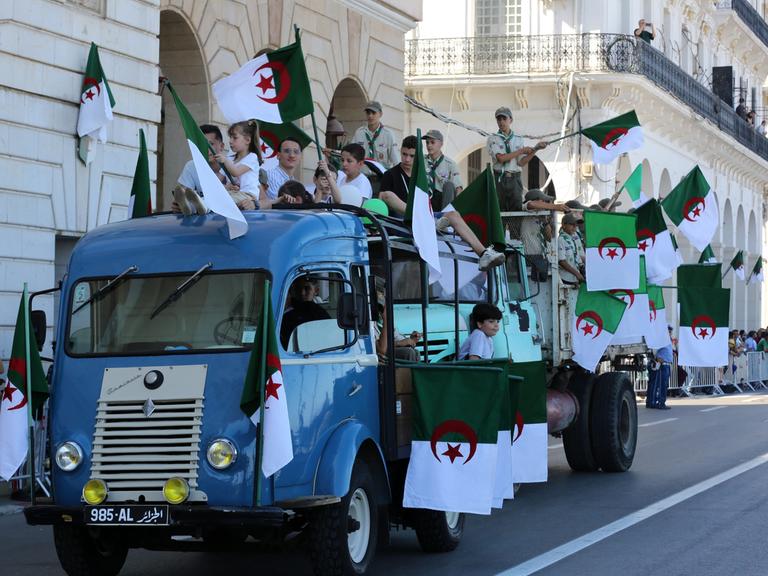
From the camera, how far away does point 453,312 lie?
44.5 feet

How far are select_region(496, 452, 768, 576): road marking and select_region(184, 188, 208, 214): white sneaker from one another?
10.3 feet

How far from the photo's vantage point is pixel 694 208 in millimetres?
19984

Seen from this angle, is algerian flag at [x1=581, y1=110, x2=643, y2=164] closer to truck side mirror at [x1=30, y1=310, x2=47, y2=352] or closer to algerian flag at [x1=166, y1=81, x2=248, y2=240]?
algerian flag at [x1=166, y1=81, x2=248, y2=240]

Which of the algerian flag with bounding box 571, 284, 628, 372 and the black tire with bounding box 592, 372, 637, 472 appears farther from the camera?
the black tire with bounding box 592, 372, 637, 472

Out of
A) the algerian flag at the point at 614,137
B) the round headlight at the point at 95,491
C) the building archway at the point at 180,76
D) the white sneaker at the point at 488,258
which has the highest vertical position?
the building archway at the point at 180,76

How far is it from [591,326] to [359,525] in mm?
7295

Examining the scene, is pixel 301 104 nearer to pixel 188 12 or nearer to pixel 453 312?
pixel 453 312

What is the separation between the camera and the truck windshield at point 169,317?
9.77 meters

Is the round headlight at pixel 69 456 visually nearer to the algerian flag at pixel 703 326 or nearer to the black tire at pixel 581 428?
the black tire at pixel 581 428

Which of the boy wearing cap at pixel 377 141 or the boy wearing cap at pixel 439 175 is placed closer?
the boy wearing cap at pixel 439 175

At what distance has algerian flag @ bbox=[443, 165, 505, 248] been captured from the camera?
43.5 feet

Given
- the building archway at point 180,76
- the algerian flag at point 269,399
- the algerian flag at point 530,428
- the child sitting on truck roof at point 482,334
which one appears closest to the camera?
the algerian flag at point 269,399

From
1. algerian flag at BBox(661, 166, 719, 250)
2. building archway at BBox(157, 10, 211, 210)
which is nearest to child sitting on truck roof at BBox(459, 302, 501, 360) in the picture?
algerian flag at BBox(661, 166, 719, 250)

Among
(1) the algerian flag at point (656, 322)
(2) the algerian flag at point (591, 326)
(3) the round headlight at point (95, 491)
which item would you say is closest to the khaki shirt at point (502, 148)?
(2) the algerian flag at point (591, 326)
